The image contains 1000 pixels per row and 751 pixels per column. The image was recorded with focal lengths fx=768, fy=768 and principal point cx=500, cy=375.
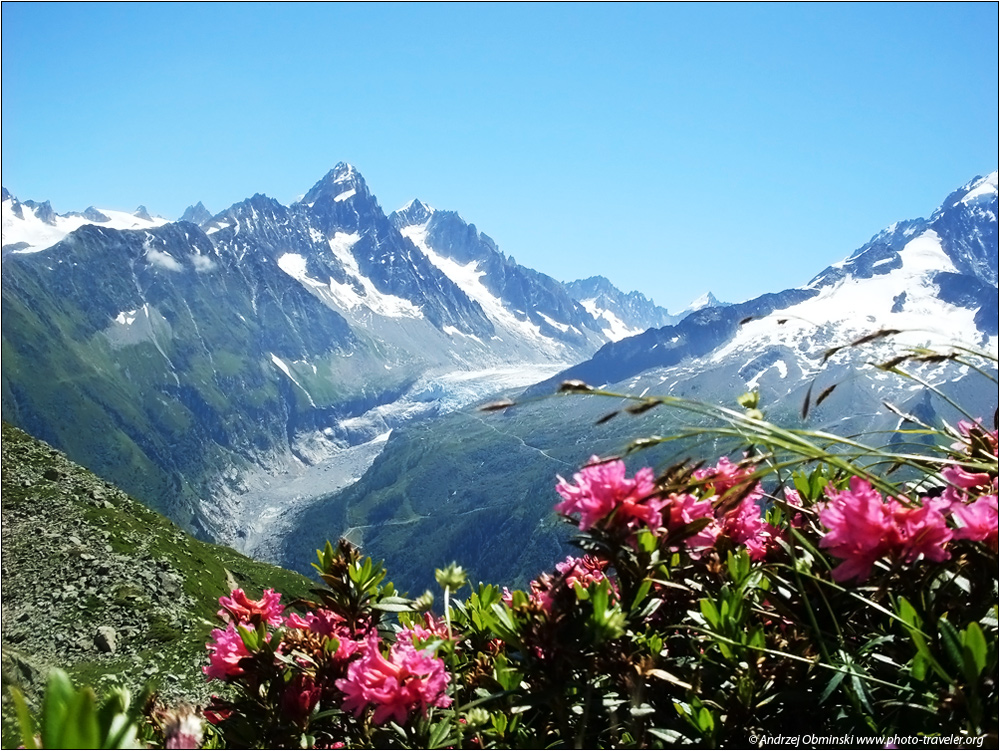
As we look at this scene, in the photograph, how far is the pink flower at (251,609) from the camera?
294 cm

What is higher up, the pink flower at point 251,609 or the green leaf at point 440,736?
the pink flower at point 251,609

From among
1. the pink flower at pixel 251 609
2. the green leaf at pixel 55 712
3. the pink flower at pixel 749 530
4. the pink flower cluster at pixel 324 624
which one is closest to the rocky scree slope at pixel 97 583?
the pink flower at pixel 251 609

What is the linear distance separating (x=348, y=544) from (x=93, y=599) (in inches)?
719

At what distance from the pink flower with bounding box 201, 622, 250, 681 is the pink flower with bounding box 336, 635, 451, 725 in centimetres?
55

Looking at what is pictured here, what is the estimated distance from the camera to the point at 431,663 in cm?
222

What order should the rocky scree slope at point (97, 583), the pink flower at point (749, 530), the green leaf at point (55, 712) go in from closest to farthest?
the green leaf at point (55, 712) → the pink flower at point (749, 530) → the rocky scree slope at point (97, 583)

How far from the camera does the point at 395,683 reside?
2195 mm

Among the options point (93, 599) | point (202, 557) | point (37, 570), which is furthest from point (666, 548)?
point (202, 557)

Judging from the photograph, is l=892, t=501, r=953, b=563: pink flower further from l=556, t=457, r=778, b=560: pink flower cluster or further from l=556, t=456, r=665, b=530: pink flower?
l=556, t=456, r=665, b=530: pink flower

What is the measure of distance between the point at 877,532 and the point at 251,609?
224 cm

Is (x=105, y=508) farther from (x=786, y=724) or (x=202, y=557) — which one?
(x=786, y=724)

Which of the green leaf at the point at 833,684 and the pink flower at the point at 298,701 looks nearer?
the green leaf at the point at 833,684

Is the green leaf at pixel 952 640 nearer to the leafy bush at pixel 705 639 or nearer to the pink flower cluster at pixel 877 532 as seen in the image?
the leafy bush at pixel 705 639

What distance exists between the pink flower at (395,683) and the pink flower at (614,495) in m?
0.61
